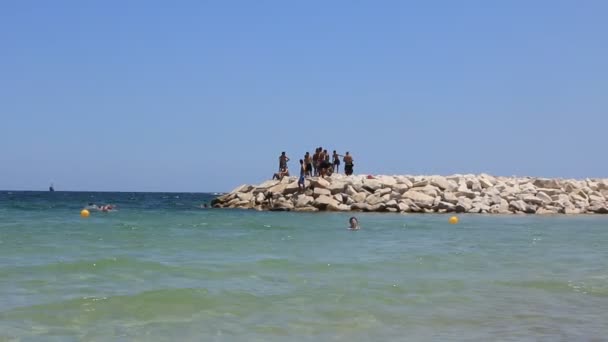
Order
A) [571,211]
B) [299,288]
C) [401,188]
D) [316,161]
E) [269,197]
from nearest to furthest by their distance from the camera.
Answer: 1. [299,288]
2. [571,211]
3. [401,188]
4. [269,197]
5. [316,161]

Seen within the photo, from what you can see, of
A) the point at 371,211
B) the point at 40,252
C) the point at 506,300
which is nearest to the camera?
the point at 506,300

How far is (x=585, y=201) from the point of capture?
95.5 feet

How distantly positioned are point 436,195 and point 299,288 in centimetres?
2091

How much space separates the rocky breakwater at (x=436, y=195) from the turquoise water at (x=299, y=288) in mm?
11886

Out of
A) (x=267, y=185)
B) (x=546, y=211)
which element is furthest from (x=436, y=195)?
(x=267, y=185)

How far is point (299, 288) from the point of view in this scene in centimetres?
847

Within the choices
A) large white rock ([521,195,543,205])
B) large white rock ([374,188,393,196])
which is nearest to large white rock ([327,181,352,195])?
large white rock ([374,188,393,196])

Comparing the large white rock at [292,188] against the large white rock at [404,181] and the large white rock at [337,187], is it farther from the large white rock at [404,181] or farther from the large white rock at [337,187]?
the large white rock at [404,181]

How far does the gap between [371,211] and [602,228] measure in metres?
9.22

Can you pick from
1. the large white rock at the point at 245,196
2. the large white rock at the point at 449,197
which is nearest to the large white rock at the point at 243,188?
the large white rock at the point at 245,196

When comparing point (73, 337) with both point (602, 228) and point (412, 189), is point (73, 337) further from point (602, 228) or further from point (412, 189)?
point (412, 189)

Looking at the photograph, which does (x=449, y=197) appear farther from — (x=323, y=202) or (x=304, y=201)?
(x=304, y=201)

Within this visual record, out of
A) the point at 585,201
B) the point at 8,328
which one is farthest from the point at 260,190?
the point at 8,328

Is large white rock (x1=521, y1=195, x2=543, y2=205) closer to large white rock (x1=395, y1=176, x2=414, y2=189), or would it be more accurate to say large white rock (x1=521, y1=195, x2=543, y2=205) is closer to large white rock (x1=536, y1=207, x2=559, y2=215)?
large white rock (x1=536, y1=207, x2=559, y2=215)
